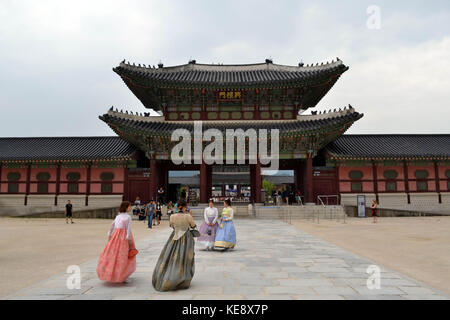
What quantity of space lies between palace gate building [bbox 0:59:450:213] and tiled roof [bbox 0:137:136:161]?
5.1 inches

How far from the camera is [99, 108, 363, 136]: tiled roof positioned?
20.3m

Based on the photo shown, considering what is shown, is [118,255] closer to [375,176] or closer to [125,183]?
[125,183]

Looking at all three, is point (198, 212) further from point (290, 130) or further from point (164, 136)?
point (290, 130)

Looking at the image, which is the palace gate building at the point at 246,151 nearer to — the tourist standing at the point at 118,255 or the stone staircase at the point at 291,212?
the stone staircase at the point at 291,212

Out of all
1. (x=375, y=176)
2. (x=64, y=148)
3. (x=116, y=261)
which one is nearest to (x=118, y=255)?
(x=116, y=261)

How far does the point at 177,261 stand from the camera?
5.12 m

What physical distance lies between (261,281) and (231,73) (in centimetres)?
2237

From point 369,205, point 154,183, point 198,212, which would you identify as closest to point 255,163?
point 198,212

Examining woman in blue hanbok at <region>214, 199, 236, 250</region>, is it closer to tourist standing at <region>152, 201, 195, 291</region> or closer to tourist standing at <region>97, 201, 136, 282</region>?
tourist standing at <region>152, 201, 195, 291</region>

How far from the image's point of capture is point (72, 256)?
8.13m

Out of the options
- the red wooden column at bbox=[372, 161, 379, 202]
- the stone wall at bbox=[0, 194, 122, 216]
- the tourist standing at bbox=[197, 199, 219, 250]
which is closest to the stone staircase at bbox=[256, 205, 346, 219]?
the red wooden column at bbox=[372, 161, 379, 202]

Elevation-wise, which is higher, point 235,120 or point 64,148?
point 235,120

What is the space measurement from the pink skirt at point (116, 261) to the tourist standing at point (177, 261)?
0.56 m

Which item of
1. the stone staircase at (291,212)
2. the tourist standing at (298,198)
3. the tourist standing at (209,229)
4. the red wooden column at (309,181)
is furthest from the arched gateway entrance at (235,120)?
the tourist standing at (209,229)
